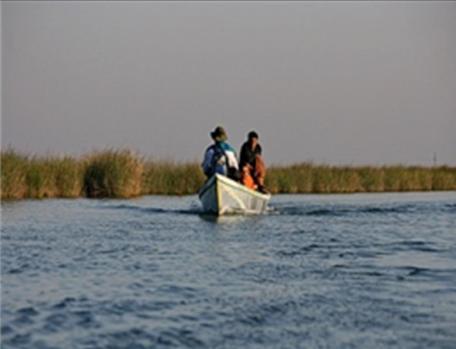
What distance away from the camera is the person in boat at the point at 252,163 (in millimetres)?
22172

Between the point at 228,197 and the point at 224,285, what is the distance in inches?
437

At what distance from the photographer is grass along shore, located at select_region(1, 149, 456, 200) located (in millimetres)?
28547

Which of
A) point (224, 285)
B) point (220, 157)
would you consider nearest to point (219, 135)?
point (220, 157)

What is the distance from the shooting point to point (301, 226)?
18875 mm

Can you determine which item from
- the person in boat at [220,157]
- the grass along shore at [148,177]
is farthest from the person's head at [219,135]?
the grass along shore at [148,177]

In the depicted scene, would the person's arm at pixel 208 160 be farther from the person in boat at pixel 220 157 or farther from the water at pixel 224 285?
the water at pixel 224 285

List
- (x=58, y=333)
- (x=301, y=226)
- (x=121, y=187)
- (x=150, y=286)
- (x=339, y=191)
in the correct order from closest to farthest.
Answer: (x=58, y=333), (x=150, y=286), (x=301, y=226), (x=121, y=187), (x=339, y=191)

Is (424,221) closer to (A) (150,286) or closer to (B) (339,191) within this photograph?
(A) (150,286)

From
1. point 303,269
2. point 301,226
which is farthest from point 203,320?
point 301,226

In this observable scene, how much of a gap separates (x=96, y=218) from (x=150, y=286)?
1006cm

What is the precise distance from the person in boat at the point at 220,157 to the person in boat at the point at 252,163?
0.59 m

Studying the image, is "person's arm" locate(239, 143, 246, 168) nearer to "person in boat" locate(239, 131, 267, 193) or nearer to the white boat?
"person in boat" locate(239, 131, 267, 193)

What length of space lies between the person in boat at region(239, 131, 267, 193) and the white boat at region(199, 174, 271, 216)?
0.47 m

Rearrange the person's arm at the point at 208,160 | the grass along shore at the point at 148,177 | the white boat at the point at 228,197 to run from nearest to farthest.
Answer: the white boat at the point at 228,197, the person's arm at the point at 208,160, the grass along shore at the point at 148,177
